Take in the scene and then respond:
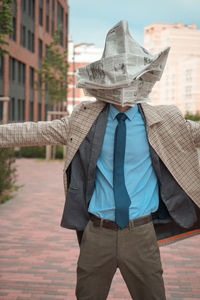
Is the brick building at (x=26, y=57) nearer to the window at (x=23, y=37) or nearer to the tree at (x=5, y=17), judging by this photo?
the window at (x=23, y=37)

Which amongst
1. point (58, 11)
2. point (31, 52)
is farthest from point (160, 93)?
point (31, 52)

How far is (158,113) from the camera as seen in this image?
2814 millimetres

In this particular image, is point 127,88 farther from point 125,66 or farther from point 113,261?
point 113,261

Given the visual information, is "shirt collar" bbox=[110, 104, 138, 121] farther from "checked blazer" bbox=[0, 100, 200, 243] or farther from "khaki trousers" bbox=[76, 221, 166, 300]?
"khaki trousers" bbox=[76, 221, 166, 300]

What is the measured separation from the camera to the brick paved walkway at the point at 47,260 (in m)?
4.68

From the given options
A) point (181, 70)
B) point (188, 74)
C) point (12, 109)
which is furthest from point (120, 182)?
point (181, 70)

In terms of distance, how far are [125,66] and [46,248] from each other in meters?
4.28

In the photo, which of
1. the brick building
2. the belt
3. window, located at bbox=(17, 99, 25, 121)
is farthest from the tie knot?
window, located at bbox=(17, 99, 25, 121)

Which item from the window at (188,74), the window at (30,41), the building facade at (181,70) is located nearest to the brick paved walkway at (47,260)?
the window at (30,41)

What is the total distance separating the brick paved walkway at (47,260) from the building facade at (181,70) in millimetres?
106593

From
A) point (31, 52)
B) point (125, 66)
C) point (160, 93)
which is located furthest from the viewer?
point (160, 93)

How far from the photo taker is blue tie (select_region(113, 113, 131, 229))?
262cm

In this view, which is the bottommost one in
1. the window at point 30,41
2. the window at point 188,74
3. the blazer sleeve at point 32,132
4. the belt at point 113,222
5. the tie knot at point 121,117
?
the belt at point 113,222

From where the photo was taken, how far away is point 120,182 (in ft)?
8.63
